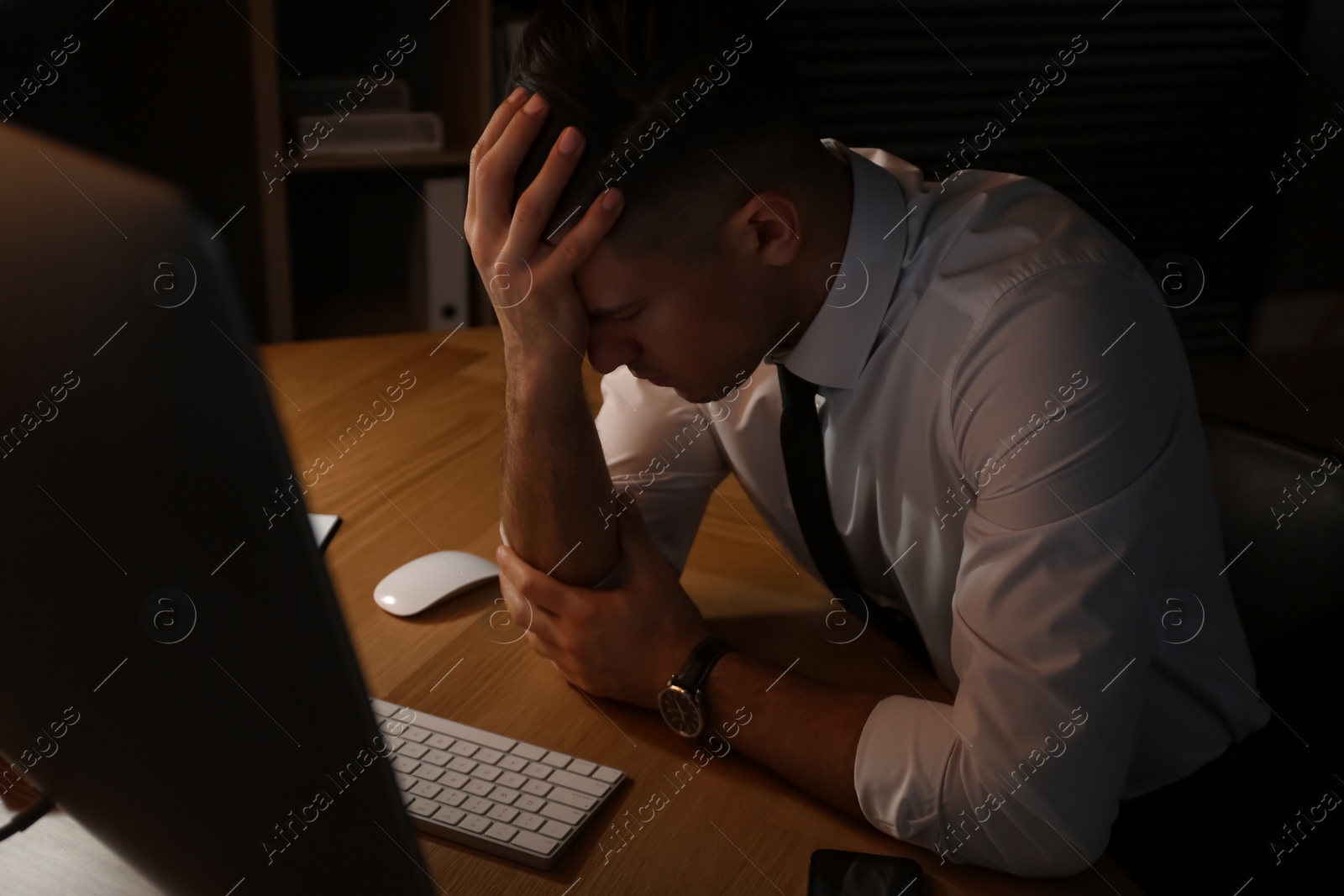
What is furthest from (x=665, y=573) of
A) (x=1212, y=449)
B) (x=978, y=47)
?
(x=978, y=47)

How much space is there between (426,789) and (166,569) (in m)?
0.56

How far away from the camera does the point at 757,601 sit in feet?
3.82

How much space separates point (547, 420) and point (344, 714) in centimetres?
79

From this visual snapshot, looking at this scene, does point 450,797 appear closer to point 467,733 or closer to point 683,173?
point 467,733

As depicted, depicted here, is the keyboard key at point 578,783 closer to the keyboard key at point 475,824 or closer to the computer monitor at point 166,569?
the keyboard key at point 475,824

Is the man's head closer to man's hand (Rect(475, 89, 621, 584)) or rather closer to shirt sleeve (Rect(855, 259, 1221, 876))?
man's hand (Rect(475, 89, 621, 584))

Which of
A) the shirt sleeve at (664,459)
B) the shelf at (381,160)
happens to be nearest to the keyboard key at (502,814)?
the shirt sleeve at (664,459)

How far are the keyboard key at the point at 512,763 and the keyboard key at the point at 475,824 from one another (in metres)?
0.06

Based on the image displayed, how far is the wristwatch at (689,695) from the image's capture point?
0.94 m

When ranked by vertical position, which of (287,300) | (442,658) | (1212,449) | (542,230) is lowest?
(1212,449)

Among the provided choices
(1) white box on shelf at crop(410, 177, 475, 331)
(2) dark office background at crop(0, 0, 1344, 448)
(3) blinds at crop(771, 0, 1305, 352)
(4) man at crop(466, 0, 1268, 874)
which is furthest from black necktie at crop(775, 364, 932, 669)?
(3) blinds at crop(771, 0, 1305, 352)

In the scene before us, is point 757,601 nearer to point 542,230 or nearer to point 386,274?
point 542,230

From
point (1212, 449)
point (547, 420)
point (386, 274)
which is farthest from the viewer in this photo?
point (386, 274)

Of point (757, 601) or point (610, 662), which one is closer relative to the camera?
point (610, 662)
